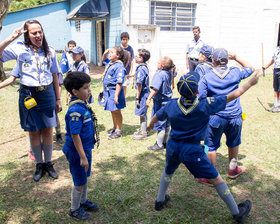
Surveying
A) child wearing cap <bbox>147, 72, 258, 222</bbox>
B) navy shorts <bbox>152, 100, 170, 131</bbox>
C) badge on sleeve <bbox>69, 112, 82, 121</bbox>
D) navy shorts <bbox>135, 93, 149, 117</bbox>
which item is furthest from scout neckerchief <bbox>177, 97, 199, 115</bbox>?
navy shorts <bbox>135, 93, 149, 117</bbox>

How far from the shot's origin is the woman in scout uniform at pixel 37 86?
3598mm

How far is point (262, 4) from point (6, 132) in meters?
14.1

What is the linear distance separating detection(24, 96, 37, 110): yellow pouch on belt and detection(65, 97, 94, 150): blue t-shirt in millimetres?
1038

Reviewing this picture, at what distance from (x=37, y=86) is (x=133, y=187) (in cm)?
194

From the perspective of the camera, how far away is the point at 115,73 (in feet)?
17.9

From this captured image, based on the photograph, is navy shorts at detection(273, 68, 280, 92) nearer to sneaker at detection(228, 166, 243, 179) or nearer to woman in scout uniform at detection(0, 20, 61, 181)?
sneaker at detection(228, 166, 243, 179)

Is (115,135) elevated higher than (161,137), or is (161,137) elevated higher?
(161,137)

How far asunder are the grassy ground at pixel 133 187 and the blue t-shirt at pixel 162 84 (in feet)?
3.47

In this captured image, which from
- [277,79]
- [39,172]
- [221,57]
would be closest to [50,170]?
[39,172]

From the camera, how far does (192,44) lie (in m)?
9.24

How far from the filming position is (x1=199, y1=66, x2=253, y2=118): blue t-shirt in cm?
358

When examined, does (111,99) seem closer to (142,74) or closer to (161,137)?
(142,74)

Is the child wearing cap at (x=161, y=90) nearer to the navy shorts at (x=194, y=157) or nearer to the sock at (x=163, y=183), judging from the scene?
the sock at (x=163, y=183)

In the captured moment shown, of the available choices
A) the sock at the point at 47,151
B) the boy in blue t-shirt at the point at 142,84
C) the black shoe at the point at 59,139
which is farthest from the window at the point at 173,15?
the sock at the point at 47,151
